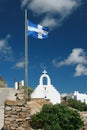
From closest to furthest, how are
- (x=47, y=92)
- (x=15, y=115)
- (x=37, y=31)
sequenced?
(x=15, y=115) → (x=37, y=31) → (x=47, y=92)

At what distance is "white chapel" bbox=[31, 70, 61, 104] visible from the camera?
157 ft

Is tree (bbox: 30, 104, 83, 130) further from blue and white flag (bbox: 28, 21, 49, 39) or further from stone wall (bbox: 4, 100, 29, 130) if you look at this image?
blue and white flag (bbox: 28, 21, 49, 39)

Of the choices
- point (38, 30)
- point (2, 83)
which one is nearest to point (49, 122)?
point (38, 30)

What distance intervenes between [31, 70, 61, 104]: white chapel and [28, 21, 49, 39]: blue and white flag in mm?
18012

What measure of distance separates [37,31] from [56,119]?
10416mm

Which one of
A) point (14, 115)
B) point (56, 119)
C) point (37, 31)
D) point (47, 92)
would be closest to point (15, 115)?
point (14, 115)

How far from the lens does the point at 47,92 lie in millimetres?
48750

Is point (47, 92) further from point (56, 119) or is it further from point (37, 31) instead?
point (56, 119)

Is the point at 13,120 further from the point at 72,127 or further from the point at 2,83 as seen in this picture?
the point at 2,83

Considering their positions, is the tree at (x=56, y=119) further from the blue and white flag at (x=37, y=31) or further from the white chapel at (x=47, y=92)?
the white chapel at (x=47, y=92)

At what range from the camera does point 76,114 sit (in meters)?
22.0

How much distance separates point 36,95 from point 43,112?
85.4ft

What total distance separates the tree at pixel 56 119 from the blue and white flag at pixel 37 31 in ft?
Answer: 29.3

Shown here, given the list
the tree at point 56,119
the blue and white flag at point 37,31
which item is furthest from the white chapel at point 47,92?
the tree at point 56,119
